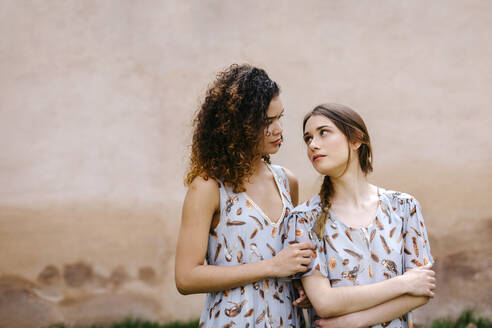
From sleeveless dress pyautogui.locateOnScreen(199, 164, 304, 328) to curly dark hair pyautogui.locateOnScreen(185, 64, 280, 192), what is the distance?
0.09 meters

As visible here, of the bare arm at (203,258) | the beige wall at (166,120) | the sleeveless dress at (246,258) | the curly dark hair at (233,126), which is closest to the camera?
the bare arm at (203,258)

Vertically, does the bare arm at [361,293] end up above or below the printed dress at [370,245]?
below

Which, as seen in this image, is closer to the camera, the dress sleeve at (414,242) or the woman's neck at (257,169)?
the dress sleeve at (414,242)

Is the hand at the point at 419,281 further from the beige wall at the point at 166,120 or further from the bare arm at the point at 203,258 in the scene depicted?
the beige wall at the point at 166,120

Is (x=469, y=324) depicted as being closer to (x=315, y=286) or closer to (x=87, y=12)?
(x=315, y=286)

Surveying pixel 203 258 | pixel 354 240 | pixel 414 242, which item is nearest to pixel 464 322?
pixel 414 242

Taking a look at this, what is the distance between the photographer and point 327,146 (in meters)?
2.04

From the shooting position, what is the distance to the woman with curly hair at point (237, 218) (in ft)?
6.67

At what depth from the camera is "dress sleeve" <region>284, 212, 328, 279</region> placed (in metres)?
1.94

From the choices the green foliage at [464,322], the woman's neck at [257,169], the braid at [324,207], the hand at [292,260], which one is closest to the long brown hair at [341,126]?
the braid at [324,207]

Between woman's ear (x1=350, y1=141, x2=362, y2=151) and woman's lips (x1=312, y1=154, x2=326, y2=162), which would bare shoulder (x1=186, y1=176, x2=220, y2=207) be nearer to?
woman's lips (x1=312, y1=154, x2=326, y2=162)

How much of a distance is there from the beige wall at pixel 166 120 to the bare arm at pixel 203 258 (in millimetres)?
2391

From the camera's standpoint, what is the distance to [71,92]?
452cm

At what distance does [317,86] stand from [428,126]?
1068mm
